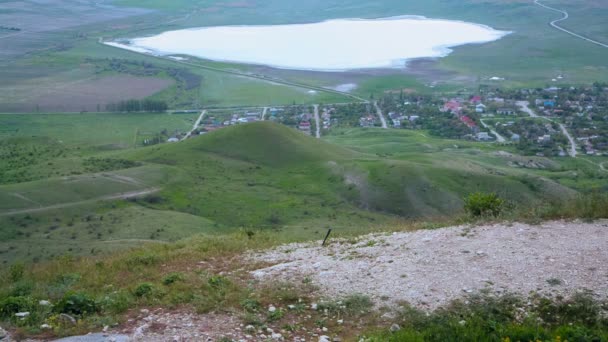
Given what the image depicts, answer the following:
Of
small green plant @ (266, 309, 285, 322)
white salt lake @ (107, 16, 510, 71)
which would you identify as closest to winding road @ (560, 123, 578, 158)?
white salt lake @ (107, 16, 510, 71)

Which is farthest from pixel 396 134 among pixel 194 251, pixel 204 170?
pixel 194 251

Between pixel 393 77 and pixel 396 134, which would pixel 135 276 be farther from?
pixel 393 77

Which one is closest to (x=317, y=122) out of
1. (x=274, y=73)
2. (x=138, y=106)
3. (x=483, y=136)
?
(x=483, y=136)

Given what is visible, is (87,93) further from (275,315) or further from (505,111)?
(275,315)

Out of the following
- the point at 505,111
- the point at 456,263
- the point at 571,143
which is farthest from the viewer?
the point at 505,111

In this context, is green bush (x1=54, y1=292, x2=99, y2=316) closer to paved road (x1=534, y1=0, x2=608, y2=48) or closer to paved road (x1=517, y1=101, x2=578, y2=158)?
paved road (x1=517, y1=101, x2=578, y2=158)
